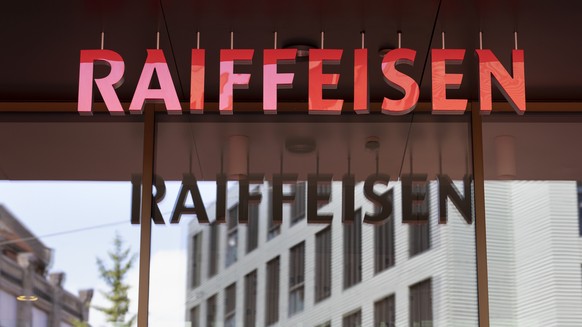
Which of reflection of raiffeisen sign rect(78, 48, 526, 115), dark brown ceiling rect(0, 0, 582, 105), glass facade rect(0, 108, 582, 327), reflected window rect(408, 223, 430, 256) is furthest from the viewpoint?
reflected window rect(408, 223, 430, 256)

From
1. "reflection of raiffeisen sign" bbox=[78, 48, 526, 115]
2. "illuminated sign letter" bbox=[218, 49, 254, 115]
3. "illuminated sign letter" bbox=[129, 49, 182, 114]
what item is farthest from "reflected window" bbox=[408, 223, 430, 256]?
"illuminated sign letter" bbox=[129, 49, 182, 114]

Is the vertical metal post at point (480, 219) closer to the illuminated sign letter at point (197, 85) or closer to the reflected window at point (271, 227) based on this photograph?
the reflected window at point (271, 227)

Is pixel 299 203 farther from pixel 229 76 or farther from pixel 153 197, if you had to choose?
pixel 229 76

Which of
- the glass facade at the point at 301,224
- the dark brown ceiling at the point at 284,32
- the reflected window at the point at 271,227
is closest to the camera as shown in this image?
the dark brown ceiling at the point at 284,32

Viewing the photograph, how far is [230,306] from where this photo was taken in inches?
276

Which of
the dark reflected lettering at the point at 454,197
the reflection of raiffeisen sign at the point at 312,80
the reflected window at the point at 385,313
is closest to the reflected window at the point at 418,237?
the dark reflected lettering at the point at 454,197

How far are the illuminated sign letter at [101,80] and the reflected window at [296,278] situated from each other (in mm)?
1442

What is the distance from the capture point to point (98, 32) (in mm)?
6840

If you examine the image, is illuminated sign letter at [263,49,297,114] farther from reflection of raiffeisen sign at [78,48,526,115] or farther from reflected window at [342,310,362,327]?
reflected window at [342,310,362,327]

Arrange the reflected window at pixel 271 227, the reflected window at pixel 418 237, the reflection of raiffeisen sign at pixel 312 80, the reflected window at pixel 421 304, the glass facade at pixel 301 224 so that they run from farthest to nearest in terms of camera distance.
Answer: the reflected window at pixel 271 227 → the reflected window at pixel 418 237 → the glass facade at pixel 301 224 → the reflected window at pixel 421 304 → the reflection of raiffeisen sign at pixel 312 80

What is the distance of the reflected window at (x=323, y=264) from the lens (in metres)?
7.05

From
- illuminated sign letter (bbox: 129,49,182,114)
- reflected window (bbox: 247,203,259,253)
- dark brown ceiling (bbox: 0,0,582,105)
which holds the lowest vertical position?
reflected window (bbox: 247,203,259,253)

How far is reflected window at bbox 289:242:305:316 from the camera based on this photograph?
23.0ft

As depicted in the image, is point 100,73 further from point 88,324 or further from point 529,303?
point 529,303
